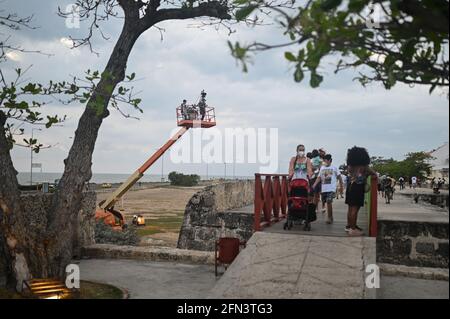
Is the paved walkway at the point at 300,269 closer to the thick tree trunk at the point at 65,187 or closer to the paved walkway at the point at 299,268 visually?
the paved walkway at the point at 299,268

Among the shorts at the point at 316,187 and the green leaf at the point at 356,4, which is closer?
the green leaf at the point at 356,4

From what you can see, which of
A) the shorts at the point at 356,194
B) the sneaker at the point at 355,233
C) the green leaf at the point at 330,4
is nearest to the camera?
the green leaf at the point at 330,4

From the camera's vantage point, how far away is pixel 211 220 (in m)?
10.9

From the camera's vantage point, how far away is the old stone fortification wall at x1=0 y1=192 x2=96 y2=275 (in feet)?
23.3

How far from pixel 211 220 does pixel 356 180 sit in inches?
195

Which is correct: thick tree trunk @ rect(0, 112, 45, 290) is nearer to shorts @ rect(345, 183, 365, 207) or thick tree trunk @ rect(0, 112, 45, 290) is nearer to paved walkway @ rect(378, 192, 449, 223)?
shorts @ rect(345, 183, 365, 207)

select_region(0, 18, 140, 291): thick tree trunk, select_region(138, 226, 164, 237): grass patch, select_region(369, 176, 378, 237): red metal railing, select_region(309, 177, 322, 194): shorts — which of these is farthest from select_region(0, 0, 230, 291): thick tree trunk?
select_region(138, 226, 164, 237): grass patch

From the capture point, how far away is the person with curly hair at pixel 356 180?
6.67 m

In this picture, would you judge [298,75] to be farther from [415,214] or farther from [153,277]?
[415,214]

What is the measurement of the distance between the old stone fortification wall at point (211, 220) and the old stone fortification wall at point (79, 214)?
10.6 feet

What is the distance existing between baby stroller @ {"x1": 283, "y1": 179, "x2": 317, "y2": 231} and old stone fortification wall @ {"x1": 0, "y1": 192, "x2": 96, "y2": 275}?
3904mm

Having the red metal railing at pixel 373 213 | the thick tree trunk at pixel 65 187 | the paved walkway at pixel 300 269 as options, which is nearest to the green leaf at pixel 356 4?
the paved walkway at pixel 300 269

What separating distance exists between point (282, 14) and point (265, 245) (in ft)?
12.1
